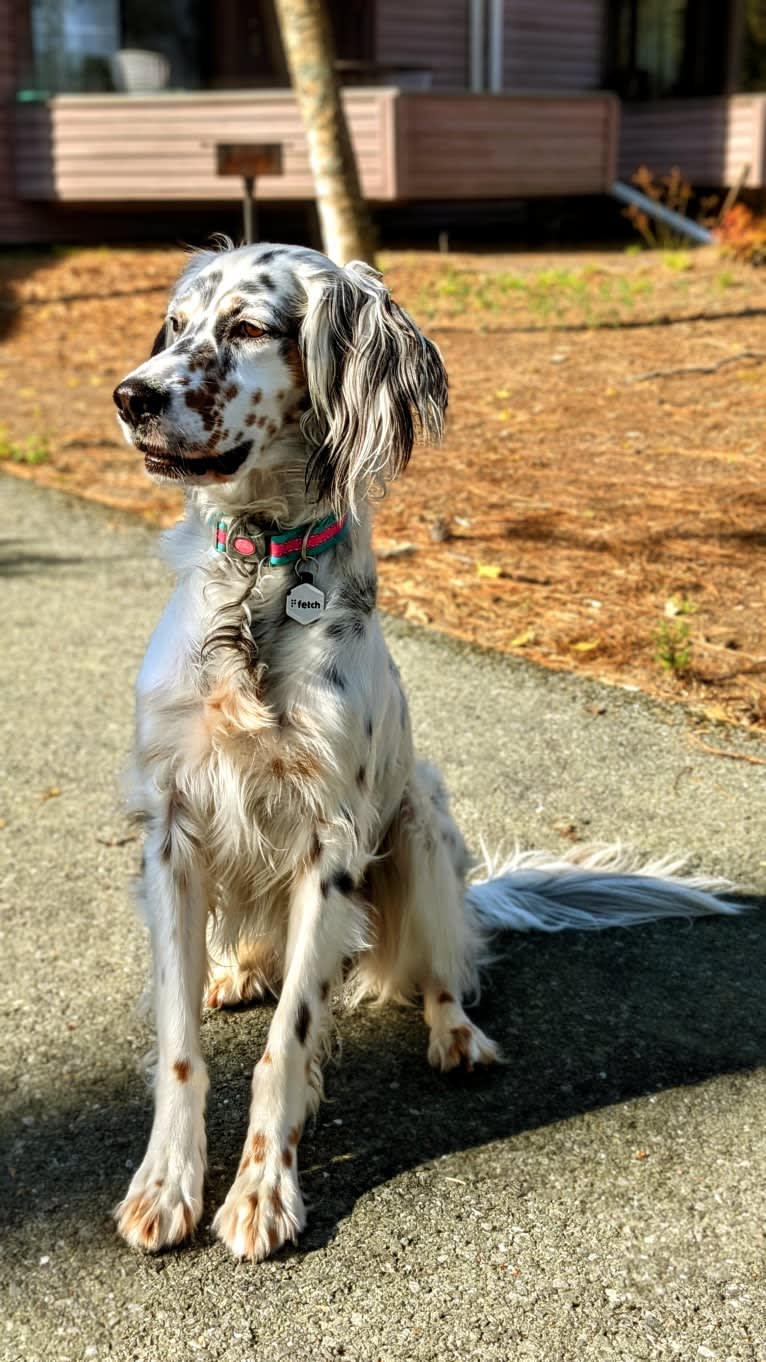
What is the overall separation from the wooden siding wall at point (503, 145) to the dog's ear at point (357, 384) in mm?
13374

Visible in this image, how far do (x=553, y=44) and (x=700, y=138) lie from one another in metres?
2.61

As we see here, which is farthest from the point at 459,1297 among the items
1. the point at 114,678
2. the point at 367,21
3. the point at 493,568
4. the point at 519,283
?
the point at 367,21

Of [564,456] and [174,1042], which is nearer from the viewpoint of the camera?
[174,1042]

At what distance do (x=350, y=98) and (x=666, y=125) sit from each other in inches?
237

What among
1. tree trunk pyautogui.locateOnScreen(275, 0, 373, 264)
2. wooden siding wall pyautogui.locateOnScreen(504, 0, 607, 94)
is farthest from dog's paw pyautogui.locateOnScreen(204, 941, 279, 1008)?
wooden siding wall pyautogui.locateOnScreen(504, 0, 607, 94)

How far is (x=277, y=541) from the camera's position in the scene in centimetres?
301

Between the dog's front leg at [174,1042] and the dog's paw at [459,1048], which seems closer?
the dog's front leg at [174,1042]

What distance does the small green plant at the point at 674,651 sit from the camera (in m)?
5.38

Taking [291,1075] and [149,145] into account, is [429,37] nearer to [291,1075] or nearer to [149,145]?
[149,145]

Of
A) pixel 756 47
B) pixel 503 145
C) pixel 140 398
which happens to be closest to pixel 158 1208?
pixel 140 398

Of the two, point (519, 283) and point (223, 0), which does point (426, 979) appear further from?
point (223, 0)

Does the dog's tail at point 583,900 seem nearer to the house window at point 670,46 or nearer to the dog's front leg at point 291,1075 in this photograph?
the dog's front leg at point 291,1075

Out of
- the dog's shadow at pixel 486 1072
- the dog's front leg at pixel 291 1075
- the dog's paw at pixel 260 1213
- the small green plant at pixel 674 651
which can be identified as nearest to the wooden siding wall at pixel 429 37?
the small green plant at pixel 674 651

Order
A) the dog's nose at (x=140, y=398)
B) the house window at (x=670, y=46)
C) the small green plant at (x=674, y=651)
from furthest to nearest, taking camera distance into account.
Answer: the house window at (x=670, y=46) < the small green plant at (x=674, y=651) < the dog's nose at (x=140, y=398)
